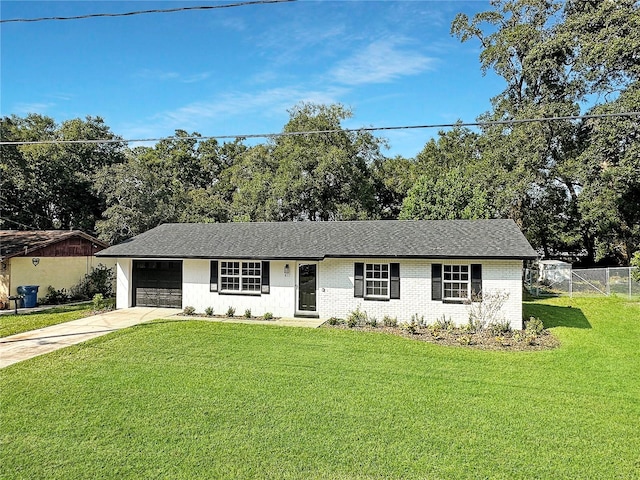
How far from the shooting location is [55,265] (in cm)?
1998

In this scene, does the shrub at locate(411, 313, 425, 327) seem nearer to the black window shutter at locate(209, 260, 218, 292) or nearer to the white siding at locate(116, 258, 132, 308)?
the black window shutter at locate(209, 260, 218, 292)

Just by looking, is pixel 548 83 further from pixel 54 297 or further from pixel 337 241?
pixel 54 297

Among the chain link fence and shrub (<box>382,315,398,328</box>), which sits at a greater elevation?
the chain link fence

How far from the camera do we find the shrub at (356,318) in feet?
46.4

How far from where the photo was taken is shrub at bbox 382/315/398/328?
14.2 m

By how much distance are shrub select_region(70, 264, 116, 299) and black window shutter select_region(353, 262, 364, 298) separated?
14010 millimetres

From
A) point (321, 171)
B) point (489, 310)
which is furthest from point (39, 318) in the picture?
point (321, 171)

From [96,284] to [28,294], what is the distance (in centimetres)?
354

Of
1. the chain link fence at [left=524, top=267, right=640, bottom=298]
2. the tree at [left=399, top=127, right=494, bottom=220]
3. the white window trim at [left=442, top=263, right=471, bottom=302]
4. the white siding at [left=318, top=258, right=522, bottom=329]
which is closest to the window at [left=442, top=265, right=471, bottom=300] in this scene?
the white window trim at [left=442, top=263, right=471, bottom=302]

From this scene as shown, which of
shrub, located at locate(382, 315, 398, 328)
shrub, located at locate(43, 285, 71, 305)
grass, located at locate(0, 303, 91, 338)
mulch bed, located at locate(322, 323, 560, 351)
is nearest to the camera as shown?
mulch bed, located at locate(322, 323, 560, 351)

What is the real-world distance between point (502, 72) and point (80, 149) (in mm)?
34338

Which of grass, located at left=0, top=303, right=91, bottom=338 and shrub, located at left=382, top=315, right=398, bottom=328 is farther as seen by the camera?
shrub, located at left=382, top=315, right=398, bottom=328

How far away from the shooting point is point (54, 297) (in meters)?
19.5

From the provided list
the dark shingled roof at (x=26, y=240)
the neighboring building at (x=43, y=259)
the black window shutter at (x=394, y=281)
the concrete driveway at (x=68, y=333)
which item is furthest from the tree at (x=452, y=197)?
the dark shingled roof at (x=26, y=240)
